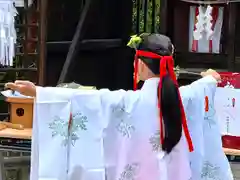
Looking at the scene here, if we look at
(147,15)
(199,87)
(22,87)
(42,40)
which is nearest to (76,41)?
(42,40)

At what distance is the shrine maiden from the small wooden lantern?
4.63 ft

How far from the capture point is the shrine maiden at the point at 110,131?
3088mm

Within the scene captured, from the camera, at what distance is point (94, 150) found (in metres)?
3.10

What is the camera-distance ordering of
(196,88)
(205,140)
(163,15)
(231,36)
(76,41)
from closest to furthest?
(196,88) → (205,140) → (231,36) → (163,15) → (76,41)

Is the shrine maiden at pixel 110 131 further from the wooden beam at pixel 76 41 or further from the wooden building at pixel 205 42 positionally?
the wooden beam at pixel 76 41

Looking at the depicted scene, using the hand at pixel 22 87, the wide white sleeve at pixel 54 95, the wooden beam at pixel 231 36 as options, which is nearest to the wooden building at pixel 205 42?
the wooden beam at pixel 231 36

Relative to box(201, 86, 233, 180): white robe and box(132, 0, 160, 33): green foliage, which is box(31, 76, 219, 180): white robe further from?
box(132, 0, 160, 33): green foliage

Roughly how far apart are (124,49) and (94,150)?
13.8ft

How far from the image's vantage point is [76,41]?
6.38 meters

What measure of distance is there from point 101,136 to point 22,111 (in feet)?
5.35

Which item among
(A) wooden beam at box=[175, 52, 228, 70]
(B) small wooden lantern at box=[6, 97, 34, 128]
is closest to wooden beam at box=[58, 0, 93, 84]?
(A) wooden beam at box=[175, 52, 228, 70]

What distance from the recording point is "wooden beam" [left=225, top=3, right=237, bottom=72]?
5.71 metres

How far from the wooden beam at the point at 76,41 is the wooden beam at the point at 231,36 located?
6.07 feet

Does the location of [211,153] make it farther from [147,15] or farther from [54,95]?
[147,15]
